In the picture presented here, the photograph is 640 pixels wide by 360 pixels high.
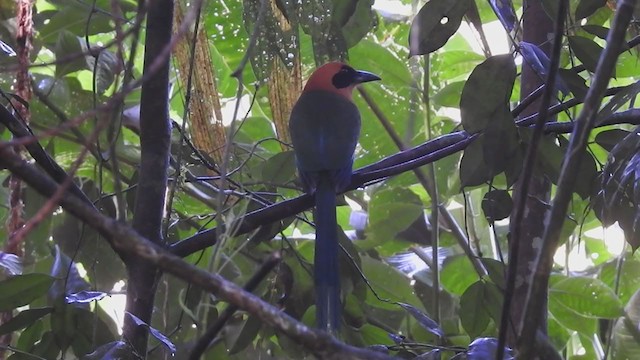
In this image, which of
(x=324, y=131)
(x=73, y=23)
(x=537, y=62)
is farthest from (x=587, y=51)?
(x=73, y=23)

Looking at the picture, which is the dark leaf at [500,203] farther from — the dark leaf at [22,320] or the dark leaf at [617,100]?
the dark leaf at [22,320]

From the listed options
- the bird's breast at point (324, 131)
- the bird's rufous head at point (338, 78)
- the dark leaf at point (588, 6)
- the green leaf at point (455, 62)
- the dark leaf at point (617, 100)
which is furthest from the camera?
the green leaf at point (455, 62)

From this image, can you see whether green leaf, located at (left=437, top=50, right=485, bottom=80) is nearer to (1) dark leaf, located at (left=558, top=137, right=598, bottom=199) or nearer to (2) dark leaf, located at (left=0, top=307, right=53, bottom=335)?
(1) dark leaf, located at (left=558, top=137, right=598, bottom=199)

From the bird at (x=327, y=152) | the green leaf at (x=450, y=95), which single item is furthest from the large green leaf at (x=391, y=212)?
the green leaf at (x=450, y=95)

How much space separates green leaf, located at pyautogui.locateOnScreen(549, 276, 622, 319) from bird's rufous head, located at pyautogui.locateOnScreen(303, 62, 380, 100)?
3.01 feet

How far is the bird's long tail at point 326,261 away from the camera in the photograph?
176cm

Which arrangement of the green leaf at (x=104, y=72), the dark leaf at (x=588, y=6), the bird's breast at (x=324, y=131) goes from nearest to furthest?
the dark leaf at (x=588, y=6)
the green leaf at (x=104, y=72)
the bird's breast at (x=324, y=131)

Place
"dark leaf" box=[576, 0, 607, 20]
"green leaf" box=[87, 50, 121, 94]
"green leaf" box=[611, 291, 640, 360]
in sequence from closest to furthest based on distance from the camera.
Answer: "dark leaf" box=[576, 0, 607, 20] → "green leaf" box=[87, 50, 121, 94] → "green leaf" box=[611, 291, 640, 360]

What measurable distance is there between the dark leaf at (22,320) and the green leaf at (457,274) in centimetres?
133

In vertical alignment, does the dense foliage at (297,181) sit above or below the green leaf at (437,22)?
below

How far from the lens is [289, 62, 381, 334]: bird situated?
6.17 feet

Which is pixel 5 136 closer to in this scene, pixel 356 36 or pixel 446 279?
pixel 356 36

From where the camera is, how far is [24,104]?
1.76 meters

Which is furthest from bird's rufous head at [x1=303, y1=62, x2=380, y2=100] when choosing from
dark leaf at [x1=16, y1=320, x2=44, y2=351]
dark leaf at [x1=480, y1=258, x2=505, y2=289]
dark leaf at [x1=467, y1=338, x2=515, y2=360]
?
dark leaf at [x1=467, y1=338, x2=515, y2=360]
